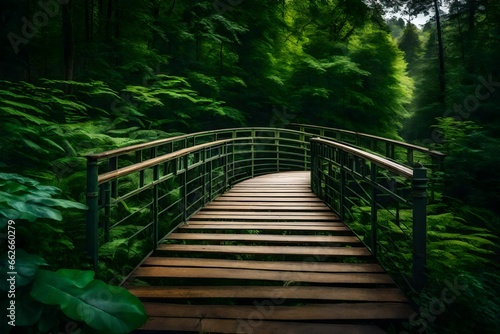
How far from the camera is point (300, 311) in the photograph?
274 centimetres

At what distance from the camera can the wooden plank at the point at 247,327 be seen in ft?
8.14

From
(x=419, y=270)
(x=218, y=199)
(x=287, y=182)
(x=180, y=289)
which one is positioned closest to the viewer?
(x=419, y=270)

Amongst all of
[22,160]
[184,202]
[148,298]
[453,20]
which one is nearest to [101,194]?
[148,298]

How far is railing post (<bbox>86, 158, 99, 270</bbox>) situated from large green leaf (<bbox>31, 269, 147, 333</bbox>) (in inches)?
36.9

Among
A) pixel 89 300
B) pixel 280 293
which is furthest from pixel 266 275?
pixel 89 300

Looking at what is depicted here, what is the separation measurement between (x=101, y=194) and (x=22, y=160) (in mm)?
1310

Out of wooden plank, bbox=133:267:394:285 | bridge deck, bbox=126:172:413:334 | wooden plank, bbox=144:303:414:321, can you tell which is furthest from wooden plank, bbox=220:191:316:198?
wooden plank, bbox=144:303:414:321

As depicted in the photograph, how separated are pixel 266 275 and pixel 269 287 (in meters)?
0.26

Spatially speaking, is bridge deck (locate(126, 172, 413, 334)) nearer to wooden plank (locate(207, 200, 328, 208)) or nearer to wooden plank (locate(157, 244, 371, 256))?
wooden plank (locate(157, 244, 371, 256))

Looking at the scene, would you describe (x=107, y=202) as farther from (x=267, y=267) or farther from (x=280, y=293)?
(x=280, y=293)

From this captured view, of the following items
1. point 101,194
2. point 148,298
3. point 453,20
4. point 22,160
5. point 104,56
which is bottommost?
point 148,298

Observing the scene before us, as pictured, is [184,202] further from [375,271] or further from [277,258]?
[375,271]

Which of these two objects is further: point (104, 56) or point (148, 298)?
point (104, 56)

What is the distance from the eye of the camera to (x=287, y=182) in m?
9.90
